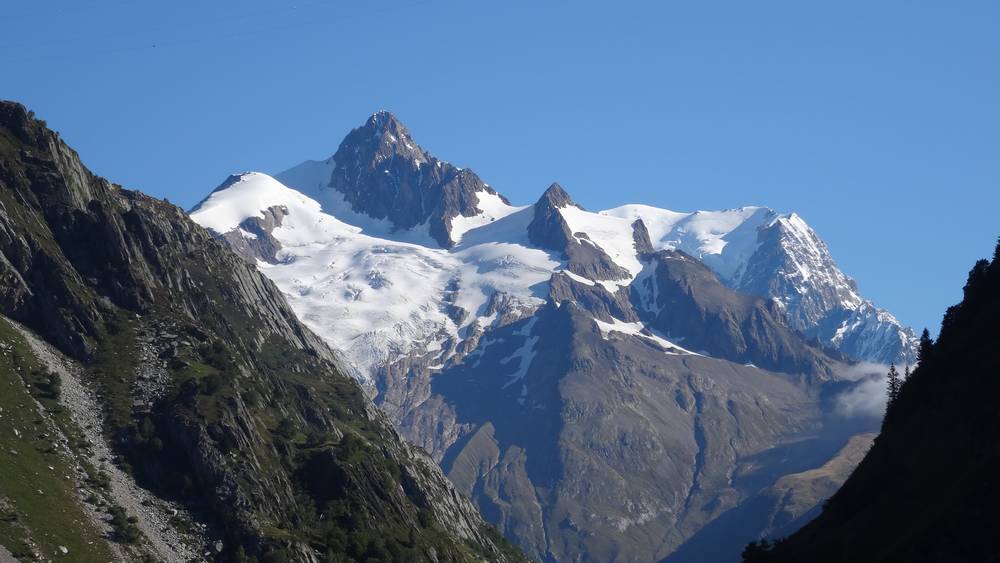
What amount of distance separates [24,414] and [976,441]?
124804 millimetres

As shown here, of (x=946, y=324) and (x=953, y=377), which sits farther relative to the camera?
(x=946, y=324)

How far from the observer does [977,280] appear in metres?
194

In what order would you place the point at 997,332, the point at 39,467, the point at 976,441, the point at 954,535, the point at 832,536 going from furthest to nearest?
1. the point at 39,467
2. the point at 997,332
3. the point at 832,536
4. the point at 976,441
5. the point at 954,535

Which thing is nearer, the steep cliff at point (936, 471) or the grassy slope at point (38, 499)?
the steep cliff at point (936, 471)

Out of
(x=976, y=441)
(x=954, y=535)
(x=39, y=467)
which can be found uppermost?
(x=39, y=467)

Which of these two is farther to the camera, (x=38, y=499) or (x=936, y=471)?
(x=38, y=499)

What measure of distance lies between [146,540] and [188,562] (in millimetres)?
6766

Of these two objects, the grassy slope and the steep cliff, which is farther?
the grassy slope

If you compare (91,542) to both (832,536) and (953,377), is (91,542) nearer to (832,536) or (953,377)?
(832,536)

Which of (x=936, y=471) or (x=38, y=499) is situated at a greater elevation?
(x=38, y=499)

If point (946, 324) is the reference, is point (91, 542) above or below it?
below

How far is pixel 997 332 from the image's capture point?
17175 cm

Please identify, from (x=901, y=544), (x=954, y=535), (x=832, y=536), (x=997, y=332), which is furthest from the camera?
(x=997, y=332)

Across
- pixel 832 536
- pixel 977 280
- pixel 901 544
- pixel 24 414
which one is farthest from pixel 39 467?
pixel 977 280
